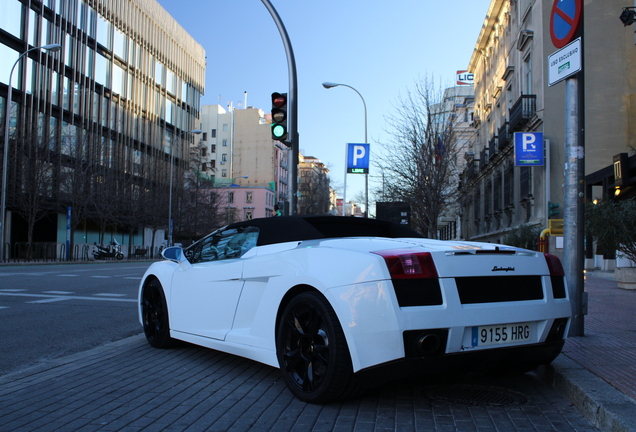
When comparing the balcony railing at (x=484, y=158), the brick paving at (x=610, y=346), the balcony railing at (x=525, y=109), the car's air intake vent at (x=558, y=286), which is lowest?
the brick paving at (x=610, y=346)

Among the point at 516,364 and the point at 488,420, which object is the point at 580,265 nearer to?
the point at 516,364

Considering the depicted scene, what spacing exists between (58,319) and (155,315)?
9.66 ft

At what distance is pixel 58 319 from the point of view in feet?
27.6

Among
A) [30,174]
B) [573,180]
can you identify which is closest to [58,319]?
[573,180]

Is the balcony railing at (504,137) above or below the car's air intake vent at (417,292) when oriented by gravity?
above

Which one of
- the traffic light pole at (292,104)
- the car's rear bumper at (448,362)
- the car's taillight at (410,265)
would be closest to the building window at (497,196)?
the traffic light pole at (292,104)

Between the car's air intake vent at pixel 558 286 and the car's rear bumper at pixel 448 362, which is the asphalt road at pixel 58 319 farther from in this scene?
the car's air intake vent at pixel 558 286

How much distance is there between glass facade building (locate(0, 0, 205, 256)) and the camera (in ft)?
119

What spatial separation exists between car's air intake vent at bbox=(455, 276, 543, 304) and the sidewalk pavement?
698 mm

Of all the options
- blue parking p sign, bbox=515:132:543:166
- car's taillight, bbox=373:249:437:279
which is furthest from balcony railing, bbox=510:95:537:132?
car's taillight, bbox=373:249:437:279

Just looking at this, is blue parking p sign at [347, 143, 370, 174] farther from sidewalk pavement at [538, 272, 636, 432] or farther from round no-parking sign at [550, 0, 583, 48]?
round no-parking sign at [550, 0, 583, 48]

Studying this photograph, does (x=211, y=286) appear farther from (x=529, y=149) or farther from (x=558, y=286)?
(x=529, y=149)

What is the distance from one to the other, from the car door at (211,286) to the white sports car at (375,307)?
20 mm

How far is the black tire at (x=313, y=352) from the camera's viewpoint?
3807mm
